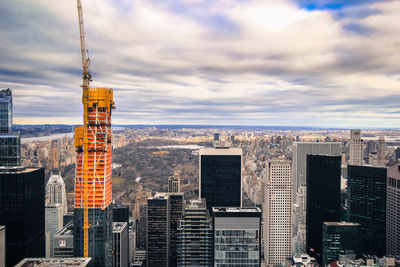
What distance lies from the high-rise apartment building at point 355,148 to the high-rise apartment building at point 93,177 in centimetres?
3171

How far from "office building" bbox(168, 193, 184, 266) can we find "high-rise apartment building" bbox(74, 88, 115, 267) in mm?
15592

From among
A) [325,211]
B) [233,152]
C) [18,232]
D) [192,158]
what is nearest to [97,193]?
[18,232]

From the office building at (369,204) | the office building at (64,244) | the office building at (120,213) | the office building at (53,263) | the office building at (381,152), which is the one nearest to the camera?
the office building at (53,263)

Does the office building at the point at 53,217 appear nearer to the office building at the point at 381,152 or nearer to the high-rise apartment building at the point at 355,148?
the office building at the point at 381,152

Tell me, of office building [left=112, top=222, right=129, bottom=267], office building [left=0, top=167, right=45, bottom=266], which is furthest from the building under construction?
office building [left=0, top=167, right=45, bottom=266]

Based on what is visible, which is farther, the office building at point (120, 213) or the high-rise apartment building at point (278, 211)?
the high-rise apartment building at point (278, 211)

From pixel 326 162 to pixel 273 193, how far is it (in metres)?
8.46

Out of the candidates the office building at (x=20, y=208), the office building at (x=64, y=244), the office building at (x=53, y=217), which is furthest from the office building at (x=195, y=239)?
the office building at (x=53, y=217)

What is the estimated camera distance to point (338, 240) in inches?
1251

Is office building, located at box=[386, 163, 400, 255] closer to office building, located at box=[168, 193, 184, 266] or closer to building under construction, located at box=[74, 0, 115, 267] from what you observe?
office building, located at box=[168, 193, 184, 266]

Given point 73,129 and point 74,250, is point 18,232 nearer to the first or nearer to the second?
point 74,250

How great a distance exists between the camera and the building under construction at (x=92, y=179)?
63.0 ft

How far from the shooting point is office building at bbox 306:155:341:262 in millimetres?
38969

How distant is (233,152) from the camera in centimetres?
4022
